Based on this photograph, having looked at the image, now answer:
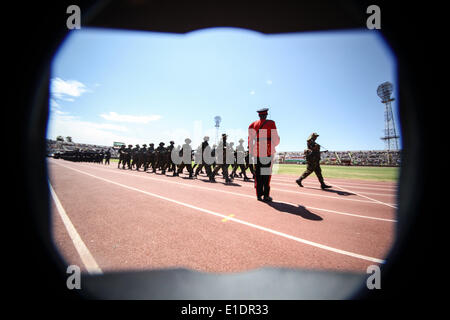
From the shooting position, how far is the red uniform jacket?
4.18 metres

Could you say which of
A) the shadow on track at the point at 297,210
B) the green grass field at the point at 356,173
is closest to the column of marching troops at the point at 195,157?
the shadow on track at the point at 297,210

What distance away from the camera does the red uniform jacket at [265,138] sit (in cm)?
418

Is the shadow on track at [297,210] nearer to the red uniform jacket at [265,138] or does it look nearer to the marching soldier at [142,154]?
the red uniform jacket at [265,138]

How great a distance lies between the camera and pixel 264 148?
4203 mm

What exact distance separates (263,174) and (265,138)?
105 cm

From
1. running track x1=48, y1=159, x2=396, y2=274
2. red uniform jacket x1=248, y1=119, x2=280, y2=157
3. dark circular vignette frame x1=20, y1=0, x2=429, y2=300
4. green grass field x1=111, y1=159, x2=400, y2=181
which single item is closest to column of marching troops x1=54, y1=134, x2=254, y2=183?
red uniform jacket x1=248, y1=119, x2=280, y2=157

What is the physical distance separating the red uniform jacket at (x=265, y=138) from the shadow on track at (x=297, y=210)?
1404 millimetres

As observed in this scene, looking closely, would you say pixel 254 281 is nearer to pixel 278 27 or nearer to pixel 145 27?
pixel 278 27

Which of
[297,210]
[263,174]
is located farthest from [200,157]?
[297,210]

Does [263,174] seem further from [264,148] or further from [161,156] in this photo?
[161,156]

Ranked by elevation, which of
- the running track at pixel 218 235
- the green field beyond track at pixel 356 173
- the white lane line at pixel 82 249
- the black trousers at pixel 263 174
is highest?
the black trousers at pixel 263 174
